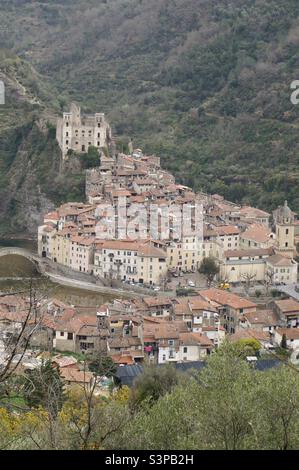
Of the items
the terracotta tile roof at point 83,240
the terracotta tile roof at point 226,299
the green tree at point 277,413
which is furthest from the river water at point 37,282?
the green tree at point 277,413

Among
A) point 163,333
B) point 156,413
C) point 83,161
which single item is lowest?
point 163,333

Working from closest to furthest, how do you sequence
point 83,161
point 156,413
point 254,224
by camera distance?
point 156,413 < point 254,224 < point 83,161

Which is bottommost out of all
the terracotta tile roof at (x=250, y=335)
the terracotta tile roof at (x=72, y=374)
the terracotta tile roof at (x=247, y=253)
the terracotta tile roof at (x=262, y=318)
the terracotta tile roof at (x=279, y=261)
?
the terracotta tile roof at (x=72, y=374)

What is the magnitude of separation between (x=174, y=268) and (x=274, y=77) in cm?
2885

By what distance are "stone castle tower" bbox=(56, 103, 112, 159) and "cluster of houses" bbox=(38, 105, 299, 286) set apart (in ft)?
17.4

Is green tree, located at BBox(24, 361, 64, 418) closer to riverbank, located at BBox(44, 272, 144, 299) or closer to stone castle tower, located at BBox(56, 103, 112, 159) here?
riverbank, located at BBox(44, 272, 144, 299)

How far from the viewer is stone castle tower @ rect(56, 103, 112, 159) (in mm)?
45500

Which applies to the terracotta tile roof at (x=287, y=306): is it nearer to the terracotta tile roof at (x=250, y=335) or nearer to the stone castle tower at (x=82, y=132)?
the terracotta tile roof at (x=250, y=335)

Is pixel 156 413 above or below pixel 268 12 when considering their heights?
below

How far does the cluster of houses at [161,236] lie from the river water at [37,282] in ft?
3.82

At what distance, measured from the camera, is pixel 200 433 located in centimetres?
973

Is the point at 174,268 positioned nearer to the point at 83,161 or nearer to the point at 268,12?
the point at 83,161

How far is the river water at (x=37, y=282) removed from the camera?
30.9 m
